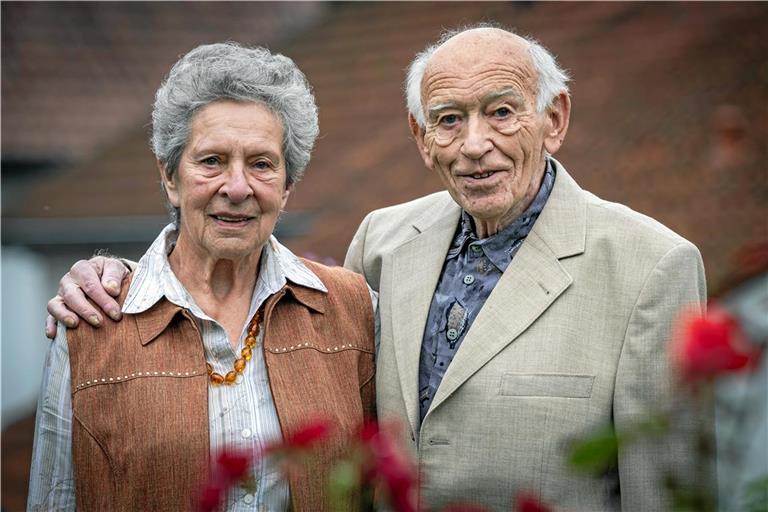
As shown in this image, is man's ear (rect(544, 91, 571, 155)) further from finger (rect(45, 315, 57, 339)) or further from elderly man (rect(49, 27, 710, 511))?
finger (rect(45, 315, 57, 339))

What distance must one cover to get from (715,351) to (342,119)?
8.40m

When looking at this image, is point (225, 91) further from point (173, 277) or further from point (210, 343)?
point (210, 343)

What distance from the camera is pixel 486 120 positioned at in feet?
9.68

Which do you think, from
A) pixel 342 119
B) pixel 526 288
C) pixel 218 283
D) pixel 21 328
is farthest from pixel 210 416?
pixel 342 119

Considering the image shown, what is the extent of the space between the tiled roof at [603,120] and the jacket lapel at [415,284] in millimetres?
3182

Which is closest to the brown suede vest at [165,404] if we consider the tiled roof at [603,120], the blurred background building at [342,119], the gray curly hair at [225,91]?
the gray curly hair at [225,91]

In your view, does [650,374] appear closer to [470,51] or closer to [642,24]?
[470,51]

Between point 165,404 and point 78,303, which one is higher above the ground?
point 78,303

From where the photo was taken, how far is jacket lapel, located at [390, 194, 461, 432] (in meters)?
2.97

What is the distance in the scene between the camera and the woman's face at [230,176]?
290 cm

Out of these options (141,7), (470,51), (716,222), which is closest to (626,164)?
(716,222)

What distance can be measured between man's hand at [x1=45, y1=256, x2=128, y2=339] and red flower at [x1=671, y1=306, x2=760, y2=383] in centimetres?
190

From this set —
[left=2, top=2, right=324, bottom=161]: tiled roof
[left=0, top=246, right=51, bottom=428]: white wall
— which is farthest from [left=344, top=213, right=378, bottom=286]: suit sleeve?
[left=2, top=2, right=324, bottom=161]: tiled roof

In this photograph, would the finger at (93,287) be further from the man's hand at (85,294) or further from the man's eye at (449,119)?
the man's eye at (449,119)
